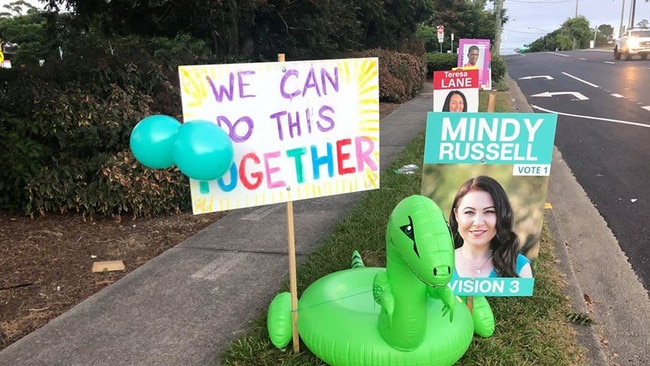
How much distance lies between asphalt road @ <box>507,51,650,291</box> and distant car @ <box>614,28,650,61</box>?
14.6 m

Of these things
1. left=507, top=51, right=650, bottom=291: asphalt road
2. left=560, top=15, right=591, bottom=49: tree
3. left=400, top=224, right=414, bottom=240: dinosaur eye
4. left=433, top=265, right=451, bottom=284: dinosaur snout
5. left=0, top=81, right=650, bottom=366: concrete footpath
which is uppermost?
left=560, top=15, right=591, bottom=49: tree

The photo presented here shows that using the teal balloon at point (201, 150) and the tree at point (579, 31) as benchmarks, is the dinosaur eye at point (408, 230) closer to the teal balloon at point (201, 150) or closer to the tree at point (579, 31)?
the teal balloon at point (201, 150)

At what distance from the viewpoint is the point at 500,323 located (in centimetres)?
308

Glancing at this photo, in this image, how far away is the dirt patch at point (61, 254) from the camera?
11.5ft

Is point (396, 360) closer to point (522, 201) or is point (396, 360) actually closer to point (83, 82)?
point (522, 201)

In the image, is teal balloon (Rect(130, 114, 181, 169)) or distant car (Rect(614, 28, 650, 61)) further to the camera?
distant car (Rect(614, 28, 650, 61))

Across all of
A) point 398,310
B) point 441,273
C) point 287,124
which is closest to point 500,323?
point 398,310

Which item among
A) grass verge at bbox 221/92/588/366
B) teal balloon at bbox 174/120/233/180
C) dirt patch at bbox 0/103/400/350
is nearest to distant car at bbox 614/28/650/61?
grass verge at bbox 221/92/588/366

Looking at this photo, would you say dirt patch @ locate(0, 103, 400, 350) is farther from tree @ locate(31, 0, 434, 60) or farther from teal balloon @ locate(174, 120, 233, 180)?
tree @ locate(31, 0, 434, 60)

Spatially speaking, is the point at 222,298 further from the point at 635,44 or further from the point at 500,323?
the point at 635,44

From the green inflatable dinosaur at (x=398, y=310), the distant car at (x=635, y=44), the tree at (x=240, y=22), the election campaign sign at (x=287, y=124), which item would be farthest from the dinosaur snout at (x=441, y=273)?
the distant car at (x=635, y=44)

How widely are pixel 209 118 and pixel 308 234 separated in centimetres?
251

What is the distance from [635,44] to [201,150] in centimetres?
3548

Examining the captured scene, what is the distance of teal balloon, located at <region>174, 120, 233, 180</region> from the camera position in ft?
7.15
